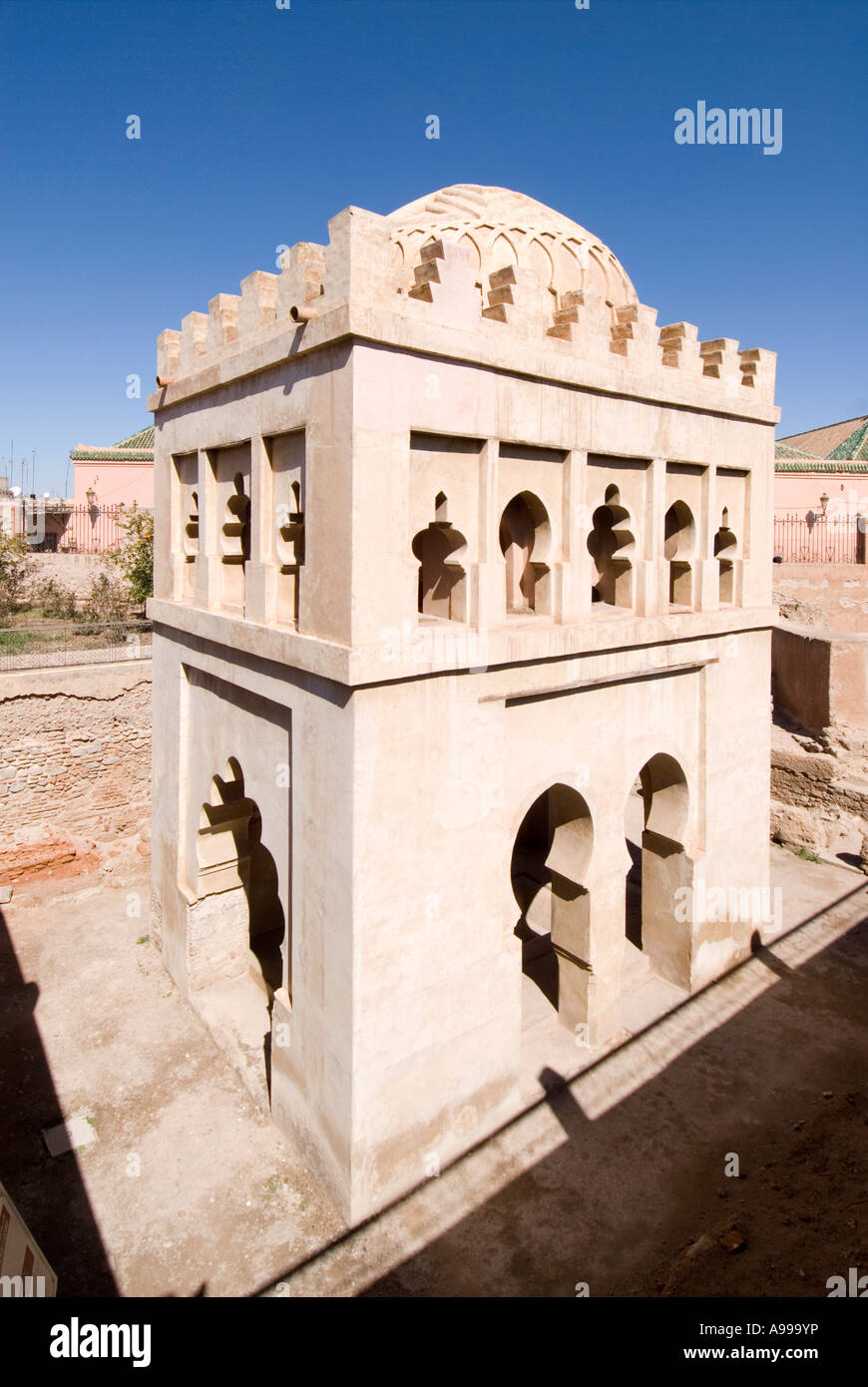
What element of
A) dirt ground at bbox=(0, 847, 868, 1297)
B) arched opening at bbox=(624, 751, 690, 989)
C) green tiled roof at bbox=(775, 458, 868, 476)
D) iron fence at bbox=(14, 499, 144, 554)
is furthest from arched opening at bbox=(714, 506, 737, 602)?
green tiled roof at bbox=(775, 458, 868, 476)

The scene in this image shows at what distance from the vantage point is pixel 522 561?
7.52 m

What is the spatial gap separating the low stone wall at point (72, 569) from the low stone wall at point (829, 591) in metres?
16.6

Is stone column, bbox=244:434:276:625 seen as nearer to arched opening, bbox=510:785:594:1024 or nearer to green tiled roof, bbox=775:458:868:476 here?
arched opening, bbox=510:785:594:1024

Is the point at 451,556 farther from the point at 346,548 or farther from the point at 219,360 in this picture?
the point at 219,360

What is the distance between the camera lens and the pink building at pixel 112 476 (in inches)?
975

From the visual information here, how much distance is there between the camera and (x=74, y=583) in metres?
19.4

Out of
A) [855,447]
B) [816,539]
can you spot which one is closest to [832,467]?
[816,539]

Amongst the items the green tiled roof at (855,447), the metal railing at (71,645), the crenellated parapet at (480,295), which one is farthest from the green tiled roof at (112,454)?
the green tiled roof at (855,447)

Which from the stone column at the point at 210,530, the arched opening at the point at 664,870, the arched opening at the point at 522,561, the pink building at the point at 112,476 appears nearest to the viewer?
the arched opening at the point at 522,561

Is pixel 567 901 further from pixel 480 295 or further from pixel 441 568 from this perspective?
pixel 480 295

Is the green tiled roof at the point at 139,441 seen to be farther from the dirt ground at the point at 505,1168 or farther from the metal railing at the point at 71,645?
the dirt ground at the point at 505,1168

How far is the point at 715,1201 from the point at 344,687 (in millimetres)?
4944

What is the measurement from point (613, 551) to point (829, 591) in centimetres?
1612

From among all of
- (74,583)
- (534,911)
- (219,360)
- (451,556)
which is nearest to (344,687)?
(451,556)
